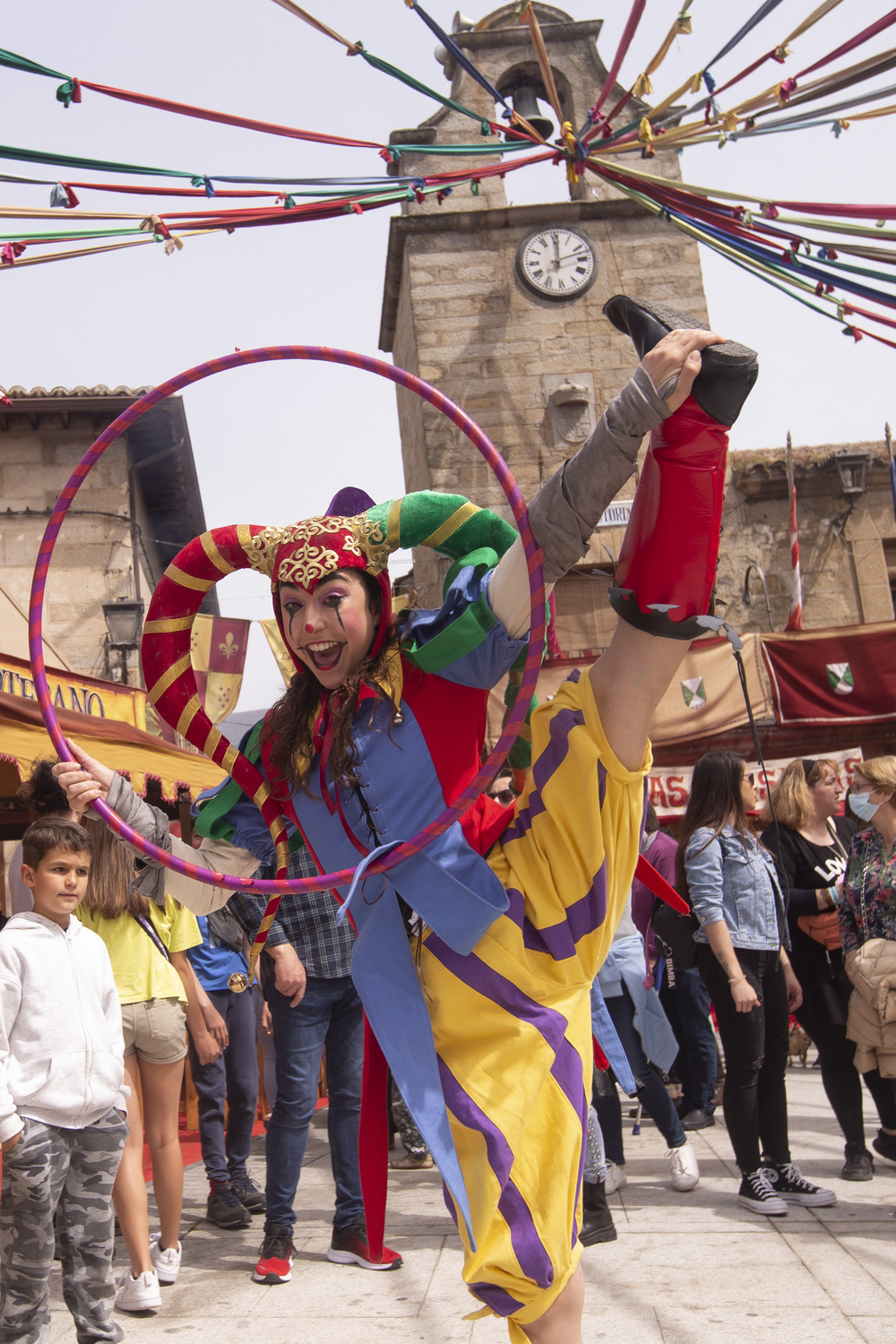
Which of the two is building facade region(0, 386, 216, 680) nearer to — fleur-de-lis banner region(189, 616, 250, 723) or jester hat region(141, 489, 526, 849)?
fleur-de-lis banner region(189, 616, 250, 723)

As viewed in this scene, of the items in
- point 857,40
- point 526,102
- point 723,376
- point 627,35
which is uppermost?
point 526,102

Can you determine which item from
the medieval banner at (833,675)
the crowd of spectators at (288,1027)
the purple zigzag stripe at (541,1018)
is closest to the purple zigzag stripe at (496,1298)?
the purple zigzag stripe at (541,1018)

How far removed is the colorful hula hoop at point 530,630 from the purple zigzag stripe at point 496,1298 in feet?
2.33

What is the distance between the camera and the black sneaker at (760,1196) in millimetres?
4438

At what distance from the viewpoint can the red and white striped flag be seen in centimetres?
1424

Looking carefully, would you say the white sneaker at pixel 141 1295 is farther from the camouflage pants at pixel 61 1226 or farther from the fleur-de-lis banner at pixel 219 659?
the fleur-de-lis banner at pixel 219 659

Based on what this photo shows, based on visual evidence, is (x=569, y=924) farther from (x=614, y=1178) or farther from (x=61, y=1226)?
(x=614, y=1178)

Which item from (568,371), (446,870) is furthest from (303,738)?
(568,371)

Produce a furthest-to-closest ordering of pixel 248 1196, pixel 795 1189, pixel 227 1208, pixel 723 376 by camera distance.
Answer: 1. pixel 248 1196
2. pixel 227 1208
3. pixel 795 1189
4. pixel 723 376

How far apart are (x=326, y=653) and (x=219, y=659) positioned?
7706 mm

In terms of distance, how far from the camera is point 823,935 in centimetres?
534

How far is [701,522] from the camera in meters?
1.96

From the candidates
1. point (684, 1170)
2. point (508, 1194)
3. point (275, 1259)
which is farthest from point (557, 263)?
point (508, 1194)

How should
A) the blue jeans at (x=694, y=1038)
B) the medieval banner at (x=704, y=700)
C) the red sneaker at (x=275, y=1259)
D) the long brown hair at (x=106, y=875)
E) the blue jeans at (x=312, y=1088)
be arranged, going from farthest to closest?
the medieval banner at (x=704, y=700)
the blue jeans at (x=694, y=1038)
the long brown hair at (x=106, y=875)
the blue jeans at (x=312, y=1088)
the red sneaker at (x=275, y=1259)
